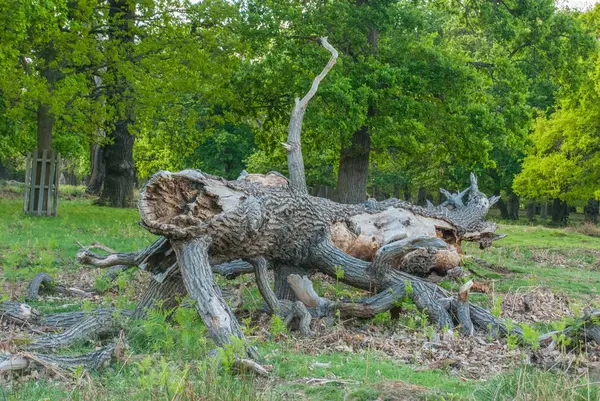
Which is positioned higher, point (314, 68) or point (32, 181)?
point (314, 68)

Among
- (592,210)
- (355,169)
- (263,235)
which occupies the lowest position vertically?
(263,235)

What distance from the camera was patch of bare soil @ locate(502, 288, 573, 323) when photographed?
28.6 feet

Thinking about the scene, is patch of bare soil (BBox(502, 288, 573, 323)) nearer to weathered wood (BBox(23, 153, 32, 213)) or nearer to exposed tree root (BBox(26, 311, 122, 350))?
exposed tree root (BBox(26, 311, 122, 350))

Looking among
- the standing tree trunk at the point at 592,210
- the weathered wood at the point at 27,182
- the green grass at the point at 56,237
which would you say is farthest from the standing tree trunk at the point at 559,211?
the weathered wood at the point at 27,182

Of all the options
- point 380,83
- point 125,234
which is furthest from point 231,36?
point 125,234

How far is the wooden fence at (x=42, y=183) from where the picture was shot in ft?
64.2

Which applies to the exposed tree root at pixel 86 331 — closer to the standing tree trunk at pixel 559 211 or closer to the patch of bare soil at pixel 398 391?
the patch of bare soil at pixel 398 391

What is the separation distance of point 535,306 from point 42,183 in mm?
14920

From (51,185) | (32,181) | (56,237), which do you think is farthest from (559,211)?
(56,237)

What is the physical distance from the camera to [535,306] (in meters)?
9.17

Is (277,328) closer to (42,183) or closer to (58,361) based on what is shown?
(58,361)

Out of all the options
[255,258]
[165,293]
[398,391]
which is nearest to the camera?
[398,391]

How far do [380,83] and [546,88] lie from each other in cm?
2587

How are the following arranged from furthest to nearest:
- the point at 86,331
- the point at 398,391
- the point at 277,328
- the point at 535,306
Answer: the point at 535,306 → the point at 277,328 → the point at 86,331 → the point at 398,391
